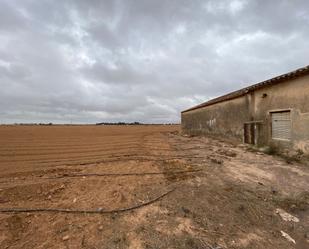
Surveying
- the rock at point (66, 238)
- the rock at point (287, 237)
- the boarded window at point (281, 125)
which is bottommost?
the rock at point (287, 237)

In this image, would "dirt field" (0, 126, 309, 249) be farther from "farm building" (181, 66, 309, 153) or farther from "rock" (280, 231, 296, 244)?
"farm building" (181, 66, 309, 153)

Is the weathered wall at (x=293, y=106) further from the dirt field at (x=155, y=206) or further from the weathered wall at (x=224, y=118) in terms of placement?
the dirt field at (x=155, y=206)

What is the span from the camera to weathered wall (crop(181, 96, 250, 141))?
620 inches

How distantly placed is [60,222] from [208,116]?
20858 mm

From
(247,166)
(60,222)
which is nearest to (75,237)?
(60,222)

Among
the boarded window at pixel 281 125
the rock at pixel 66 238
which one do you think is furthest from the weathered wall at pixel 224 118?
the rock at pixel 66 238

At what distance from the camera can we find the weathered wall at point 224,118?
15.8 m

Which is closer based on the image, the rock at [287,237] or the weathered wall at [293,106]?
the rock at [287,237]

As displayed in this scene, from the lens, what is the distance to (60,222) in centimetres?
419

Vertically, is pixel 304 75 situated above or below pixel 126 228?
above

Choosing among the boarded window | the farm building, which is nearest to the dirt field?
the farm building

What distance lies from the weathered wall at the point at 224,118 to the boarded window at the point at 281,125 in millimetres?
2529

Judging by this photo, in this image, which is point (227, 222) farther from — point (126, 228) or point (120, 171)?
point (120, 171)

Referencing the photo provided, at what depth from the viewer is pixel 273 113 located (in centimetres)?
1227
